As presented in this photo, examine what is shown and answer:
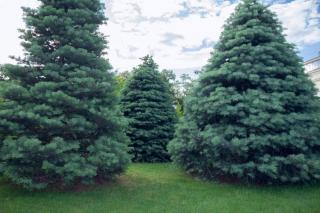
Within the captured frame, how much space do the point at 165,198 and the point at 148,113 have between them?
673 centimetres

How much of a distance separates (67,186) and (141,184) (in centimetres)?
184

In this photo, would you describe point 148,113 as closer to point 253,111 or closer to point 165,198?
point 253,111

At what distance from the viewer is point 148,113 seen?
12703 mm

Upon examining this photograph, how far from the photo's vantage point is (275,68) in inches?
291

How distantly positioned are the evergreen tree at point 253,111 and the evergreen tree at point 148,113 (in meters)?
4.13

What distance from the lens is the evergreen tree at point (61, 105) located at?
20.3ft

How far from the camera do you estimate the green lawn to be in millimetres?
5445

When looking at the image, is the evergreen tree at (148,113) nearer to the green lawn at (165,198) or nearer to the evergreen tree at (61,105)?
the green lawn at (165,198)

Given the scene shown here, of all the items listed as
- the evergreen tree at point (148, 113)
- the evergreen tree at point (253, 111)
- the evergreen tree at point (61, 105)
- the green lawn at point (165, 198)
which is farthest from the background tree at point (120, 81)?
the green lawn at point (165, 198)

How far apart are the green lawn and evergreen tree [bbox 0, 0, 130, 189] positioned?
390 millimetres

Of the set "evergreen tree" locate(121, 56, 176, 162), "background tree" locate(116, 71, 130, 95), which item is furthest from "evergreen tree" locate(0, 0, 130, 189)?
"evergreen tree" locate(121, 56, 176, 162)

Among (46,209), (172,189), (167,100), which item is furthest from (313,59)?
(46,209)

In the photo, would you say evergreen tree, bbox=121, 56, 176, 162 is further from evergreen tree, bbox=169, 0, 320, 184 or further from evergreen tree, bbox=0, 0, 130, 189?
evergreen tree, bbox=0, 0, 130, 189

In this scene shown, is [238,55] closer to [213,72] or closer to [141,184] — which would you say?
[213,72]
